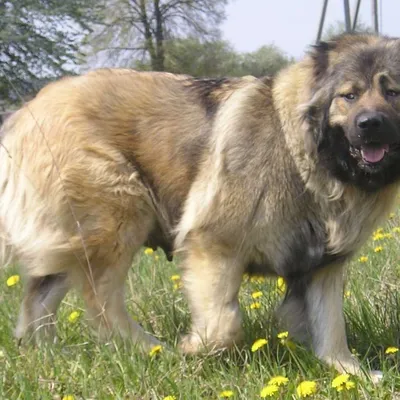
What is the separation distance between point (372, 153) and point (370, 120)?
0.63 ft

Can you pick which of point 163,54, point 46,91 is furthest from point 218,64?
point 46,91


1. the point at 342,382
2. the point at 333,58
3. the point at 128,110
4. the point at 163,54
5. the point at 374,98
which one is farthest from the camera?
the point at 163,54

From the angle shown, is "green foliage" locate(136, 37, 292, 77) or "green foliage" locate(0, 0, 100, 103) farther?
"green foliage" locate(136, 37, 292, 77)

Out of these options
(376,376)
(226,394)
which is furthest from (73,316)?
(376,376)

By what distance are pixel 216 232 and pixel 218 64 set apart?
29145 millimetres

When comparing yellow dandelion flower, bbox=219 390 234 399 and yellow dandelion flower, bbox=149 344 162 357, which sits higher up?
yellow dandelion flower, bbox=219 390 234 399

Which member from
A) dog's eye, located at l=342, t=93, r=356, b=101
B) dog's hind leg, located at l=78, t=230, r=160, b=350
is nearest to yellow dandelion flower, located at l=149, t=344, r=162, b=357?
dog's hind leg, located at l=78, t=230, r=160, b=350

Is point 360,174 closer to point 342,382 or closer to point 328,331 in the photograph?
point 328,331

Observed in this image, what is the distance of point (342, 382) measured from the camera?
2518 millimetres

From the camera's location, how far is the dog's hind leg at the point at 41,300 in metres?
3.65

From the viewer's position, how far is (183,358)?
9.95ft

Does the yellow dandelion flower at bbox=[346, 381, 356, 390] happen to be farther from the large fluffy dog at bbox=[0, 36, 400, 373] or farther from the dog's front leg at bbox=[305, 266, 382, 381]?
the dog's front leg at bbox=[305, 266, 382, 381]

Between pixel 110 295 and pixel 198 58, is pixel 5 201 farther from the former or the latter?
pixel 198 58

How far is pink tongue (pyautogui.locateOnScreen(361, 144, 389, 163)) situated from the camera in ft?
10.1
